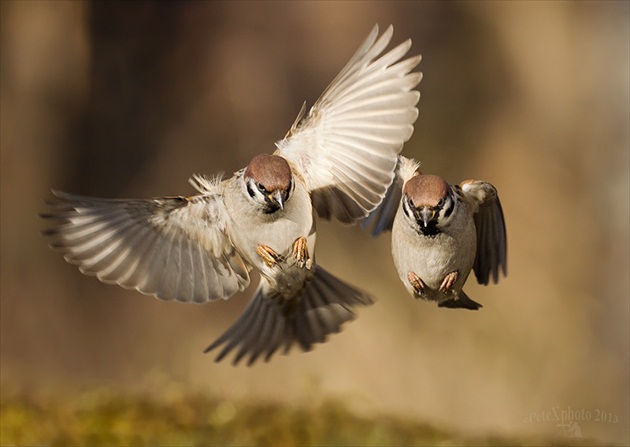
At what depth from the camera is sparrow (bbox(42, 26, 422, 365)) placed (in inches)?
43.6

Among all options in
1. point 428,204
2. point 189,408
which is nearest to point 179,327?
point 189,408

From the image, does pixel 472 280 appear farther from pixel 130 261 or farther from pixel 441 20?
pixel 130 261

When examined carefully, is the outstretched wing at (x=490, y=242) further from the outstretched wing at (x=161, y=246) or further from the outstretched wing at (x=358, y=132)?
the outstretched wing at (x=161, y=246)

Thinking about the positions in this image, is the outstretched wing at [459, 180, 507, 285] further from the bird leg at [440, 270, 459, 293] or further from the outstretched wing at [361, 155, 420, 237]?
the bird leg at [440, 270, 459, 293]

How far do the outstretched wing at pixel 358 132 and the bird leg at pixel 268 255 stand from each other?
0.12 metres

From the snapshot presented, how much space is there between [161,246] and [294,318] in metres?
0.29

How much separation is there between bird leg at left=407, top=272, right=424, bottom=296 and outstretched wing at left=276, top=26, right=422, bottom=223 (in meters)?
0.11

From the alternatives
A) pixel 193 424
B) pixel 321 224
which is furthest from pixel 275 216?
pixel 321 224

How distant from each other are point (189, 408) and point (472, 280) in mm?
1128

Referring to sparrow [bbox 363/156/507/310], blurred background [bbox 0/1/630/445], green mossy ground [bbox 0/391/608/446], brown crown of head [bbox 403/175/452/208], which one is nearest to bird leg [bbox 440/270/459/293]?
sparrow [bbox 363/156/507/310]

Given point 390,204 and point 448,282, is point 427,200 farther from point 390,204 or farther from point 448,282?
point 390,204

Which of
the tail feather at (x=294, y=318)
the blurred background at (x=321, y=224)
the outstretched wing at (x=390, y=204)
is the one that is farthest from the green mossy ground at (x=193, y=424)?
the outstretched wing at (x=390, y=204)

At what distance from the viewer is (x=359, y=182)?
119 cm

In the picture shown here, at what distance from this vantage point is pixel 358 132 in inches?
47.8
